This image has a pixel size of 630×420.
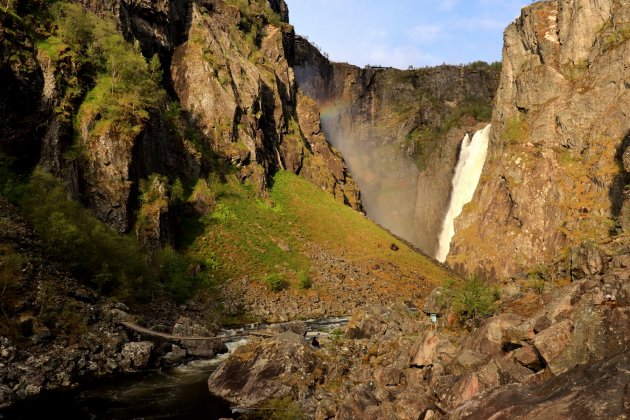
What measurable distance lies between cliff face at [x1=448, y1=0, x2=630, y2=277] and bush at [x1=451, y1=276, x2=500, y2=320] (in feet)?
134

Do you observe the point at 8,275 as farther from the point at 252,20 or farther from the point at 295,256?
the point at 252,20

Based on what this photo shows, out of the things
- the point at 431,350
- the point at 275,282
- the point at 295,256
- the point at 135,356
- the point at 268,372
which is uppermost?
the point at 431,350

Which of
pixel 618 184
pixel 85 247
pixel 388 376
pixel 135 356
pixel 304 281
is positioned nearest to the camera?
pixel 388 376

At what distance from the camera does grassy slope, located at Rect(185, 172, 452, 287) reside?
47344 mm

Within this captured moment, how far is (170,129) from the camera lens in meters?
52.5

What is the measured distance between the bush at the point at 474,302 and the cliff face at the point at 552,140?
134 ft

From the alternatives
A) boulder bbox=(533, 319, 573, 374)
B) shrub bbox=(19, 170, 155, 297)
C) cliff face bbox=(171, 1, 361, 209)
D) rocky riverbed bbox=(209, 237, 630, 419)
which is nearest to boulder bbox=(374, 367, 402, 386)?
rocky riverbed bbox=(209, 237, 630, 419)

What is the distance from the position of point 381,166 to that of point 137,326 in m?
85.3

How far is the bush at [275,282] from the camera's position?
144ft

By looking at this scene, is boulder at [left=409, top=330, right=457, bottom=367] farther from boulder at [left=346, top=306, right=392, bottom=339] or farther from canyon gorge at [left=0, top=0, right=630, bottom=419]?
boulder at [left=346, top=306, right=392, bottom=339]

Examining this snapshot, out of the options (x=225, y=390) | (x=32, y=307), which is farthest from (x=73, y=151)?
(x=225, y=390)

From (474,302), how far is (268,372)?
9.05 meters

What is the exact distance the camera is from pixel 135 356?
22219 mm

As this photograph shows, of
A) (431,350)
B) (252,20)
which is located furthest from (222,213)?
(252,20)
